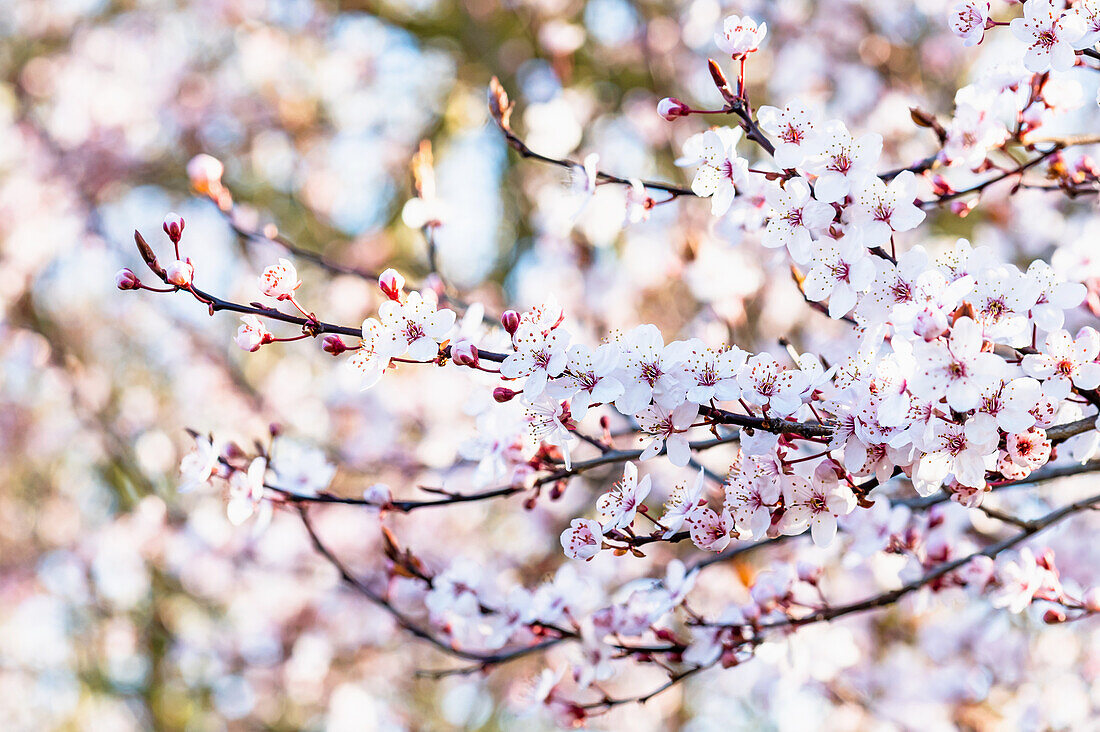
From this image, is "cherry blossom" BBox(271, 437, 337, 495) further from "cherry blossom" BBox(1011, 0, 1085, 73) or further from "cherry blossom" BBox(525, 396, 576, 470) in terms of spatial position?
"cherry blossom" BBox(1011, 0, 1085, 73)

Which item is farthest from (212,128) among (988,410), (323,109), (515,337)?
(988,410)

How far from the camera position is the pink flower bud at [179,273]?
1273 millimetres

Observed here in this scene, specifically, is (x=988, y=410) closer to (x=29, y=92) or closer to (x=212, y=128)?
(x=212, y=128)

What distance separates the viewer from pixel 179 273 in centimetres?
128

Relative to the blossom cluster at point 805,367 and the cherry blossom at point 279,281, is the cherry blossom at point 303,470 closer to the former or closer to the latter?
the blossom cluster at point 805,367

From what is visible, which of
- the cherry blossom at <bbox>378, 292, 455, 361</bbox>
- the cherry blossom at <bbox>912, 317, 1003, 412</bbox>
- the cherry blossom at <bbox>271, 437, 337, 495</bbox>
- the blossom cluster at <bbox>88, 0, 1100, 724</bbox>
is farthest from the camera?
the cherry blossom at <bbox>271, 437, 337, 495</bbox>

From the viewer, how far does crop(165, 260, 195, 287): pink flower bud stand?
127 cm

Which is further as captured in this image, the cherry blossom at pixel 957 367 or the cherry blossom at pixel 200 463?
the cherry blossom at pixel 200 463

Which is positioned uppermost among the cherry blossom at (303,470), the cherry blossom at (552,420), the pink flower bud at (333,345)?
the pink flower bud at (333,345)

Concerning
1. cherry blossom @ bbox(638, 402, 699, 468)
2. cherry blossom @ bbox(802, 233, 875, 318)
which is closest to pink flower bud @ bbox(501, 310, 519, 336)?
cherry blossom @ bbox(638, 402, 699, 468)

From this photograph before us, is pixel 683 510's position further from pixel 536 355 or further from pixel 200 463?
pixel 200 463

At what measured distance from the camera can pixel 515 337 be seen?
3.91 feet

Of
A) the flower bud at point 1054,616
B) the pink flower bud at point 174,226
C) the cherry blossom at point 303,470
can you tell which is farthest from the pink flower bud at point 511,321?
the flower bud at point 1054,616

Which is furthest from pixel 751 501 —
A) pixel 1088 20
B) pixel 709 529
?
pixel 1088 20
